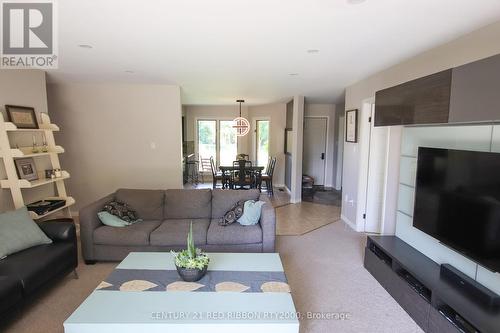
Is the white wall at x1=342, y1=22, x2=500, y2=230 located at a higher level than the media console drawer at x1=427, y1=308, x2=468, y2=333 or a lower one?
higher

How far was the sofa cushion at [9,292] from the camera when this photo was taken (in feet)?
6.58

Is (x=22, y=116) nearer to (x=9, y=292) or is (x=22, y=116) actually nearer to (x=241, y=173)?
(x=9, y=292)

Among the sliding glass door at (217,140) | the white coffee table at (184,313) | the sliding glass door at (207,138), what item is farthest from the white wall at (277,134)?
the white coffee table at (184,313)

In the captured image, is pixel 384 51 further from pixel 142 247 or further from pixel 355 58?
pixel 142 247

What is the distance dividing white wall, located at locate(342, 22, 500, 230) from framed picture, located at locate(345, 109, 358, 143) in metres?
0.09

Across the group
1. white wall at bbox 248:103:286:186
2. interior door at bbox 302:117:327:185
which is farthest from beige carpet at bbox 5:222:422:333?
white wall at bbox 248:103:286:186

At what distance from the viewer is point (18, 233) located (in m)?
2.62

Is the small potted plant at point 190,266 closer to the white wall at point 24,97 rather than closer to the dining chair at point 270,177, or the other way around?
the white wall at point 24,97

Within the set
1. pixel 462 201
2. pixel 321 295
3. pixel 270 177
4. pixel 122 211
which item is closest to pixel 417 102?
pixel 462 201

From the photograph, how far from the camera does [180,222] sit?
3594 mm

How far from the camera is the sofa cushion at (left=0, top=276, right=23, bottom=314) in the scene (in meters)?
2.01

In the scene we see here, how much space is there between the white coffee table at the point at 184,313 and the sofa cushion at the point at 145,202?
5.64 feet

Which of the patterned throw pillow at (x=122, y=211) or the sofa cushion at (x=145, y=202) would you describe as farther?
the sofa cushion at (x=145, y=202)

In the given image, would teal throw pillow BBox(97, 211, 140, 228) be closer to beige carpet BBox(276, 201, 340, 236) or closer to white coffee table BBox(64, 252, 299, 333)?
white coffee table BBox(64, 252, 299, 333)
